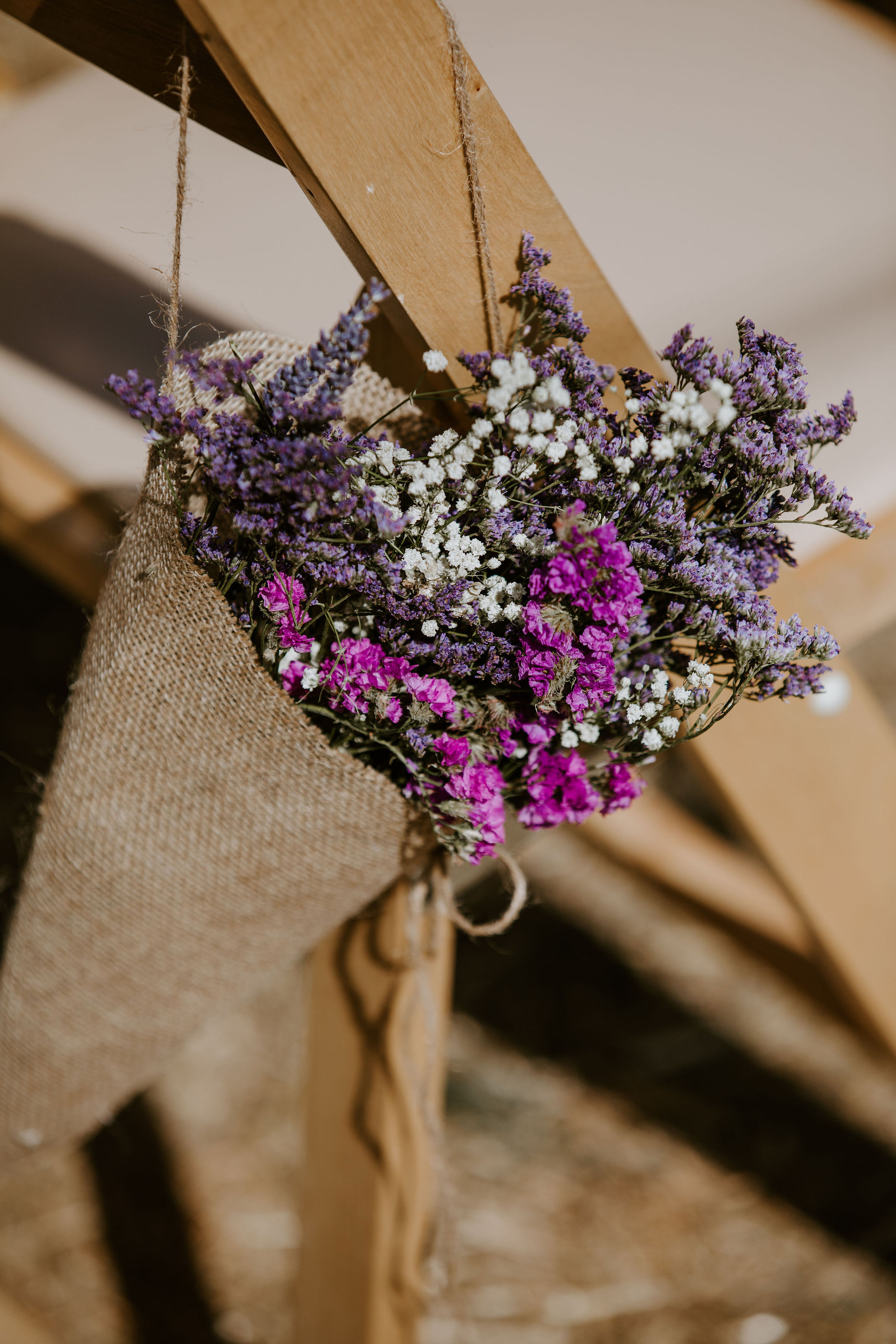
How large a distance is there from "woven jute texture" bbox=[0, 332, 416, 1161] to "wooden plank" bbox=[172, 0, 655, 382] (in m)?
0.09

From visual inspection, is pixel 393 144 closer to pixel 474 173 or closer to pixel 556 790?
pixel 474 173

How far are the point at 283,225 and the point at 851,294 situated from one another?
65 cm

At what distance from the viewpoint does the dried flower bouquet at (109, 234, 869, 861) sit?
0.51 metres

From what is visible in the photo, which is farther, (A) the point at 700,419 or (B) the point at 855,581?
(B) the point at 855,581

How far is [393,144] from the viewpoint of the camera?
1.81ft

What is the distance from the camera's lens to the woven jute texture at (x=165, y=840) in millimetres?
605

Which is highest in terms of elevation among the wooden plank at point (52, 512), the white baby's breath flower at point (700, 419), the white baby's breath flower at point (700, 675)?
the white baby's breath flower at point (700, 419)

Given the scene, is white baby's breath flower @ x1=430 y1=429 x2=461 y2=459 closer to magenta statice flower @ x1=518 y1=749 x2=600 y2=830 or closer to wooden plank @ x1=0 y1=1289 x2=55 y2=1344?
magenta statice flower @ x1=518 y1=749 x2=600 y2=830

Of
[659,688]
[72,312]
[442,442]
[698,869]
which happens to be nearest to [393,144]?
[442,442]

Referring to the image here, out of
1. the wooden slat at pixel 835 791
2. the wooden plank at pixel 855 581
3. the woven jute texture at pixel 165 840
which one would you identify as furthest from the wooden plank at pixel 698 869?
the woven jute texture at pixel 165 840

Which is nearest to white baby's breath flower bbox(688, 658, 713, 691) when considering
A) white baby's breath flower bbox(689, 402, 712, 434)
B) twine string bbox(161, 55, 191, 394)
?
white baby's breath flower bbox(689, 402, 712, 434)

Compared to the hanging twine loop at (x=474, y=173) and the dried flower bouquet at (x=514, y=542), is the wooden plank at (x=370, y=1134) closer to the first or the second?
the dried flower bouquet at (x=514, y=542)

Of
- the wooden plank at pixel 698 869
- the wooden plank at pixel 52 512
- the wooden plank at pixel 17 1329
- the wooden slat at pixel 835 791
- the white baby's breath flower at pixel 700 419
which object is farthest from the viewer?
the wooden plank at pixel 698 869

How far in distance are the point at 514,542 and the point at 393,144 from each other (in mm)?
255
